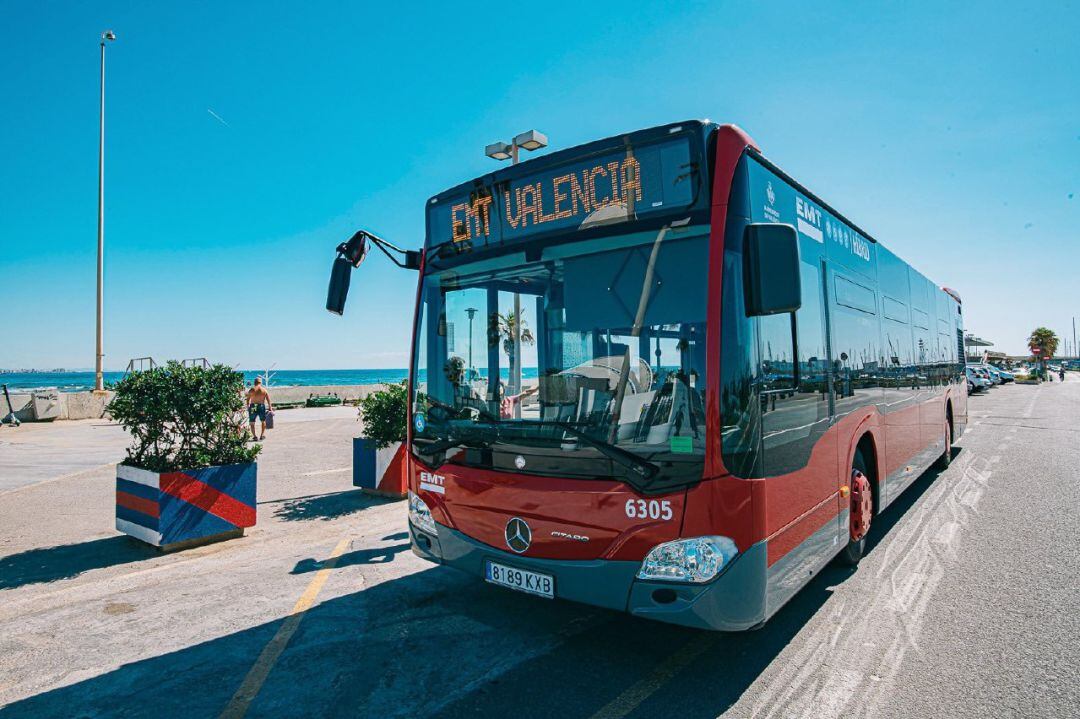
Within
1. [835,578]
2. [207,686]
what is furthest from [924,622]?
[207,686]

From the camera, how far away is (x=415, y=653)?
12.2ft

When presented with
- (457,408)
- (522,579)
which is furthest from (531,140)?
(522,579)

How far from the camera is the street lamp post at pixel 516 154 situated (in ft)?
13.2

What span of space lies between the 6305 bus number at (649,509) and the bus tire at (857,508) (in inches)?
94.4

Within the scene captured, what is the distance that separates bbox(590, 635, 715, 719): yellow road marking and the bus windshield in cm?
114

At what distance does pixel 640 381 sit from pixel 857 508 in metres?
2.74

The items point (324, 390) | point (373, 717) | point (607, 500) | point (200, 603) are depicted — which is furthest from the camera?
point (324, 390)

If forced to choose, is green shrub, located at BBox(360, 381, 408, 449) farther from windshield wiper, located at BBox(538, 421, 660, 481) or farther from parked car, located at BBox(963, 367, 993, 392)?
parked car, located at BBox(963, 367, 993, 392)

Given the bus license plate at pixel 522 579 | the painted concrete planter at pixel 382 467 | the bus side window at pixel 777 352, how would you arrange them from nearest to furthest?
the bus side window at pixel 777 352, the bus license plate at pixel 522 579, the painted concrete planter at pixel 382 467

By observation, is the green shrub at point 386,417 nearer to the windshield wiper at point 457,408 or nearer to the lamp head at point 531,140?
the lamp head at point 531,140

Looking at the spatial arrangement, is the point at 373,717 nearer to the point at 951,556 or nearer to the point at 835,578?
the point at 835,578

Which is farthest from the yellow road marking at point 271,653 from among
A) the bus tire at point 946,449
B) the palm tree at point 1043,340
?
the palm tree at point 1043,340

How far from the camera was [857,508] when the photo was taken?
4.86 meters

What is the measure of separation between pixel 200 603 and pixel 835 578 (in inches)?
198
